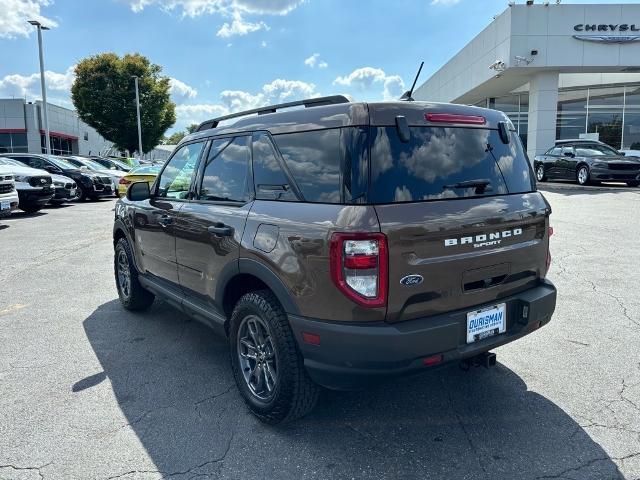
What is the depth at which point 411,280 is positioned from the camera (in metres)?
2.59

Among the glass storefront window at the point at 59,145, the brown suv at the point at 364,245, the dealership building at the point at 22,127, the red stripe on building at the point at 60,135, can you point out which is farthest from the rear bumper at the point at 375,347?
the red stripe on building at the point at 60,135

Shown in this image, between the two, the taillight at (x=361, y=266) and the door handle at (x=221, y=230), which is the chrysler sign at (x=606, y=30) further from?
the taillight at (x=361, y=266)

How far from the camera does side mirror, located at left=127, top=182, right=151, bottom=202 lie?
15.6 feet

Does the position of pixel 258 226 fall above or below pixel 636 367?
above

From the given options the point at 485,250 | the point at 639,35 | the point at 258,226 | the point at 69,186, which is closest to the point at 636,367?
the point at 485,250

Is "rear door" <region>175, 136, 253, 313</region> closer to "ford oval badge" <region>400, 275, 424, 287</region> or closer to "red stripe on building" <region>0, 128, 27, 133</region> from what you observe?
"ford oval badge" <region>400, 275, 424, 287</region>

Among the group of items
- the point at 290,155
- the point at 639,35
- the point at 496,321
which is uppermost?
the point at 639,35

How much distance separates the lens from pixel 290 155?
9.89ft

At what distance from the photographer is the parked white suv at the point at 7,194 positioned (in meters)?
11.3

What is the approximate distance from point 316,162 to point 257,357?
1294 millimetres

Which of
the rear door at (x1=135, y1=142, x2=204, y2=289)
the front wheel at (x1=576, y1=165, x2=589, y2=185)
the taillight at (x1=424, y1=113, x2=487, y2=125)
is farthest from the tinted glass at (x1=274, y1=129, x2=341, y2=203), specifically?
the front wheel at (x1=576, y1=165, x2=589, y2=185)

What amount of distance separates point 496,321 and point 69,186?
15.5m

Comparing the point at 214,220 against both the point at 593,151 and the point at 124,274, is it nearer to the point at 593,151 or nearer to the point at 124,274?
the point at 124,274

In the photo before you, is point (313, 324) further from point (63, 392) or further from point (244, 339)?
point (63, 392)
